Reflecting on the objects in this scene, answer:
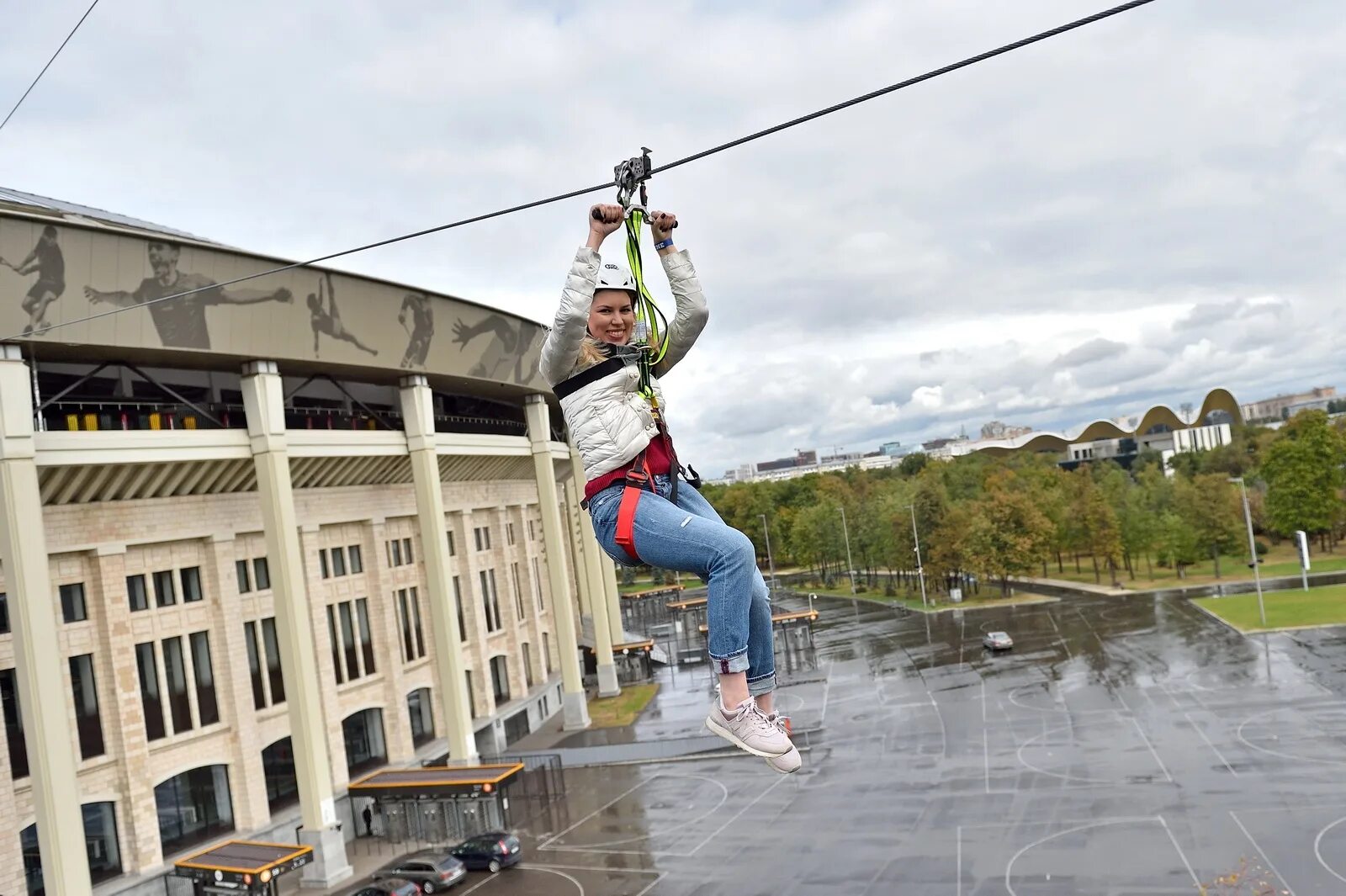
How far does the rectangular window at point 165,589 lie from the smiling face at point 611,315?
26.4 meters

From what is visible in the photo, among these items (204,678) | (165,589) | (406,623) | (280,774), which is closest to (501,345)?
(406,623)

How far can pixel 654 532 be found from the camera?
504 cm

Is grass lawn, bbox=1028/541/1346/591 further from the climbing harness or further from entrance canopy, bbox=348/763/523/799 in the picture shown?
the climbing harness

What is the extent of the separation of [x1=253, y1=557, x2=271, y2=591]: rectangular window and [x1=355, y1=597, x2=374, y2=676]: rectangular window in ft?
13.9

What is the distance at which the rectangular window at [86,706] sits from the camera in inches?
972

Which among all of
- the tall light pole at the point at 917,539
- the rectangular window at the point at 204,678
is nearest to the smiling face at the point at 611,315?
the rectangular window at the point at 204,678

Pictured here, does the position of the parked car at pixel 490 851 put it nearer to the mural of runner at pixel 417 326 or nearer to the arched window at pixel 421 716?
the arched window at pixel 421 716

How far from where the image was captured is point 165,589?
2728cm

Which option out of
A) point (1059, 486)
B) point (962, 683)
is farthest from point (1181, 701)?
point (1059, 486)

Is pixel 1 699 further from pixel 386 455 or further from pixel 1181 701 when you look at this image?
pixel 1181 701

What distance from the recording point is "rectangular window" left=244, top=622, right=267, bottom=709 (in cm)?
2938

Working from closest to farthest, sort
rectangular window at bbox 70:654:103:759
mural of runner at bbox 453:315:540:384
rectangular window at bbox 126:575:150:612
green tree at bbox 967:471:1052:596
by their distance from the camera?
rectangular window at bbox 70:654:103:759 < rectangular window at bbox 126:575:150:612 < mural of runner at bbox 453:315:540:384 < green tree at bbox 967:471:1052:596

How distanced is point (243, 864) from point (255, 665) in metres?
6.96

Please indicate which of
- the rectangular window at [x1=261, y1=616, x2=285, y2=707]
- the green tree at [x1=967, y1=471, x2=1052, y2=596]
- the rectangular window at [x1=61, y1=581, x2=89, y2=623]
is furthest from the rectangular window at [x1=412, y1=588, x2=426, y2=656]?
the green tree at [x1=967, y1=471, x2=1052, y2=596]
